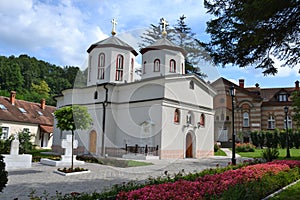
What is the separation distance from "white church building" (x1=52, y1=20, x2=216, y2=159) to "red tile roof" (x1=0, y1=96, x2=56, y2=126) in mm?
7656

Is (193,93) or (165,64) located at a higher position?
(165,64)

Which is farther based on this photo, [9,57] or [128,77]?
[9,57]

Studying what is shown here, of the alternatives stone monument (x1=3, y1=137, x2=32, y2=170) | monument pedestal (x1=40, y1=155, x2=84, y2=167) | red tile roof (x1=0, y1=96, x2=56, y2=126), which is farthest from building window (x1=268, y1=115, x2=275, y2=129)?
stone monument (x1=3, y1=137, x2=32, y2=170)

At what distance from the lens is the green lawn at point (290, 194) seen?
293 inches

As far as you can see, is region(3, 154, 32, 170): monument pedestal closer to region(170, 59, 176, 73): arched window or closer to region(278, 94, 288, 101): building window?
region(170, 59, 176, 73): arched window

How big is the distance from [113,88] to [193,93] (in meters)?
7.03

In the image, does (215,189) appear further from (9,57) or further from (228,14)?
(9,57)

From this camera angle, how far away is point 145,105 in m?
21.1

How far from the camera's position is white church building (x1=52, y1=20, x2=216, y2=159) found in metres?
20.4

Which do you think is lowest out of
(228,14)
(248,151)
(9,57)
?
(248,151)

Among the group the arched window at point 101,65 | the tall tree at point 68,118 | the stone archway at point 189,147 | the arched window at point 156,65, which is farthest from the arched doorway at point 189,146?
the tall tree at point 68,118

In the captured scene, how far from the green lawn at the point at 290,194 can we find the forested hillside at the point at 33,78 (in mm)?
Answer: 46393

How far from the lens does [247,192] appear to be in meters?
6.41

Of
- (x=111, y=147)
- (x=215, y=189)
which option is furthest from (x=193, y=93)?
(x=215, y=189)
